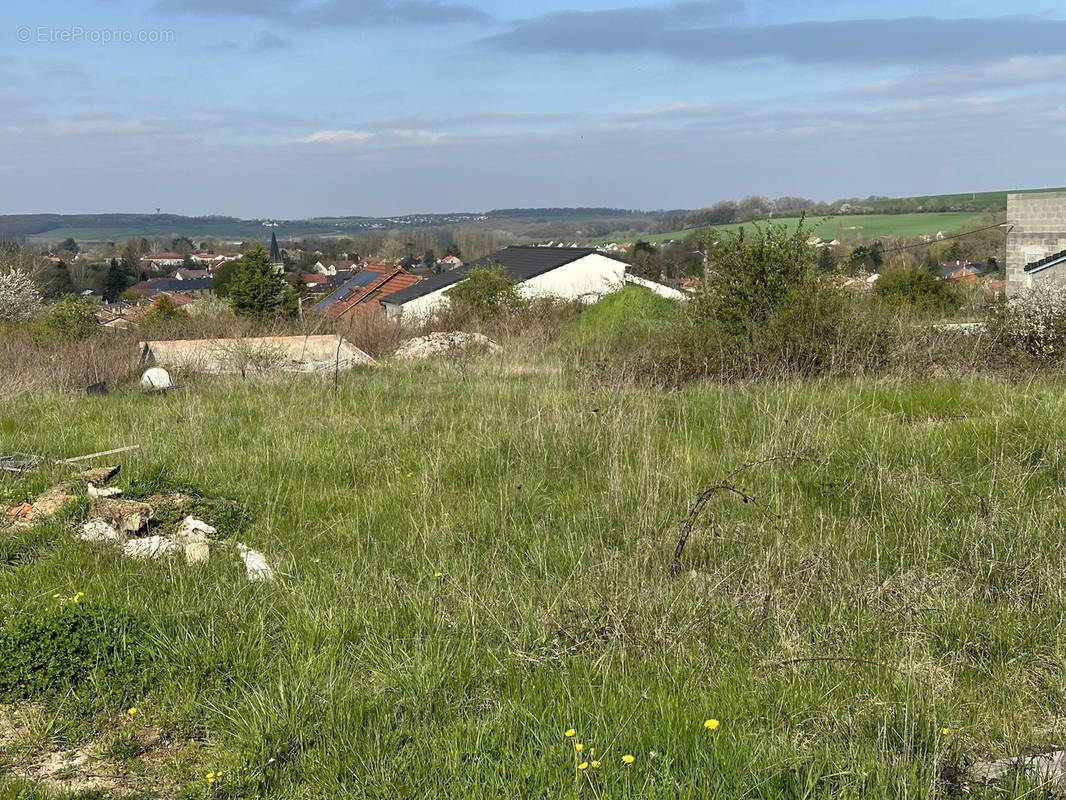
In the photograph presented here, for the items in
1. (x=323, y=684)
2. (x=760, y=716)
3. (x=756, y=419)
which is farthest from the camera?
(x=756, y=419)

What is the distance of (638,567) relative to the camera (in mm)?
4586

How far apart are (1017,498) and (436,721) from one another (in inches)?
160

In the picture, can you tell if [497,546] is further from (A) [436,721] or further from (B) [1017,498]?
(B) [1017,498]

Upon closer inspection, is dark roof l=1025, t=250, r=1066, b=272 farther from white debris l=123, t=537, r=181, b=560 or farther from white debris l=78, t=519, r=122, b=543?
white debris l=78, t=519, r=122, b=543

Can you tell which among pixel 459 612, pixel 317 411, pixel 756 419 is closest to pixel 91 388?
pixel 317 411

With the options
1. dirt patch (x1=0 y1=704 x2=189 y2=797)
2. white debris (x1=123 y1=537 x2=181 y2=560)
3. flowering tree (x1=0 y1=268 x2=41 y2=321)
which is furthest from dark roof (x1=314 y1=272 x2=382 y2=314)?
dirt patch (x1=0 y1=704 x2=189 y2=797)

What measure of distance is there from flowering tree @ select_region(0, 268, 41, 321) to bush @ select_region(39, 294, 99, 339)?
788 cm

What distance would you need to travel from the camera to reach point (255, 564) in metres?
5.16

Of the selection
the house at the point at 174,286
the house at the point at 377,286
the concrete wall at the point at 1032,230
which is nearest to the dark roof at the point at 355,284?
the house at the point at 377,286

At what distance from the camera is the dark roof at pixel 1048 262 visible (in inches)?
1120

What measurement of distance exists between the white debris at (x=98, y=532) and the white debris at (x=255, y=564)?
807mm

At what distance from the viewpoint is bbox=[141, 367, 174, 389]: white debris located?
13.0 meters

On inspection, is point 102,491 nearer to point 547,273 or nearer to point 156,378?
point 156,378

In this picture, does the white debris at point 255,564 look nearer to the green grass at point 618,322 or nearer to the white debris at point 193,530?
the white debris at point 193,530
